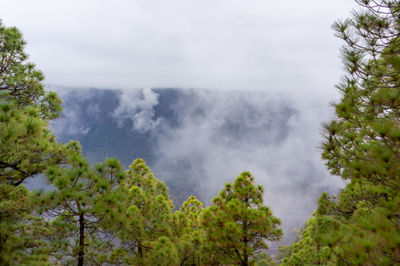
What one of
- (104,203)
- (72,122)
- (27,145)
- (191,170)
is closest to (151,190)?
(104,203)

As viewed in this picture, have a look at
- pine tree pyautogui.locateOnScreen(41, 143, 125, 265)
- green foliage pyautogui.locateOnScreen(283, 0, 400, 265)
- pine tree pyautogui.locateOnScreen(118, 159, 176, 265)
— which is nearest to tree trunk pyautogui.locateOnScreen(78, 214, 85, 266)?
pine tree pyautogui.locateOnScreen(41, 143, 125, 265)

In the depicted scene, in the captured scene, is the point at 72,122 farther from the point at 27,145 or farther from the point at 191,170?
the point at 27,145

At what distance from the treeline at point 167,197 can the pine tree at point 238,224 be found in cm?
3

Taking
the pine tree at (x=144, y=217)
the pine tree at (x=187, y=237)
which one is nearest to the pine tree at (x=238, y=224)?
the pine tree at (x=187, y=237)

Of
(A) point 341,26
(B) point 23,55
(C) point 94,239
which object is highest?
(B) point 23,55

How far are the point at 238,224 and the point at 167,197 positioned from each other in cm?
337

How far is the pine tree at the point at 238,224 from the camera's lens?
21.9ft

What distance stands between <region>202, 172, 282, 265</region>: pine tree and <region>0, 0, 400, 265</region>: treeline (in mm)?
33

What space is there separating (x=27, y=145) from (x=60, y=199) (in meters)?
1.24

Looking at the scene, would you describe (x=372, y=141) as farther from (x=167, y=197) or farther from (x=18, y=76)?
(x=18, y=76)

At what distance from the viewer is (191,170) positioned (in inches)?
7820

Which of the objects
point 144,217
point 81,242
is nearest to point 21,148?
point 81,242

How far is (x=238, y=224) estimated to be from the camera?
6.81 metres

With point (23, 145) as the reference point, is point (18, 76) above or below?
above
